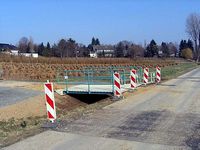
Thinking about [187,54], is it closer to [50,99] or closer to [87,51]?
[87,51]

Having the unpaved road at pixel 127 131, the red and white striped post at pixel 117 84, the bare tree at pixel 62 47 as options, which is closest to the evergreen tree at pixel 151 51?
the bare tree at pixel 62 47

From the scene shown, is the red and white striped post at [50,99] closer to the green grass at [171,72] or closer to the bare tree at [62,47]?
the green grass at [171,72]

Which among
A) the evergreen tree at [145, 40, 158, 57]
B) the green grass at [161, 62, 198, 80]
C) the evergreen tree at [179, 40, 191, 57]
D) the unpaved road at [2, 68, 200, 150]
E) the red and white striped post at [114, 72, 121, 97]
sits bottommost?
the green grass at [161, 62, 198, 80]

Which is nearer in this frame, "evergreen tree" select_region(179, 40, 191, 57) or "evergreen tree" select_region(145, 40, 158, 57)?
"evergreen tree" select_region(145, 40, 158, 57)

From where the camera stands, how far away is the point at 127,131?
9359 mm

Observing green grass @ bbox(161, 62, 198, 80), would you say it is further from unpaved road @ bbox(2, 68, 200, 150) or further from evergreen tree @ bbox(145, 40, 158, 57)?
evergreen tree @ bbox(145, 40, 158, 57)

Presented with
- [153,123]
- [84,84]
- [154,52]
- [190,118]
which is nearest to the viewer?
[153,123]

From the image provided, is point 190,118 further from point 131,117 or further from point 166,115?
point 131,117

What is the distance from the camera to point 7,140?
869cm

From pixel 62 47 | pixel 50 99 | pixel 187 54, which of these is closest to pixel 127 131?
pixel 50 99

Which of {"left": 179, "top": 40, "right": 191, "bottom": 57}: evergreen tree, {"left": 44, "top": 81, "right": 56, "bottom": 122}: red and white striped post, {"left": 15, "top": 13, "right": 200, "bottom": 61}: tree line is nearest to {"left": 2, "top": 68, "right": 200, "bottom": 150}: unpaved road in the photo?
{"left": 44, "top": 81, "right": 56, "bottom": 122}: red and white striped post

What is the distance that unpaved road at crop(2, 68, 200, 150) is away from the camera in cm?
789

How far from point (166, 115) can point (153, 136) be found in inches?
134

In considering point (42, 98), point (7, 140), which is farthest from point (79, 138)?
point (42, 98)
